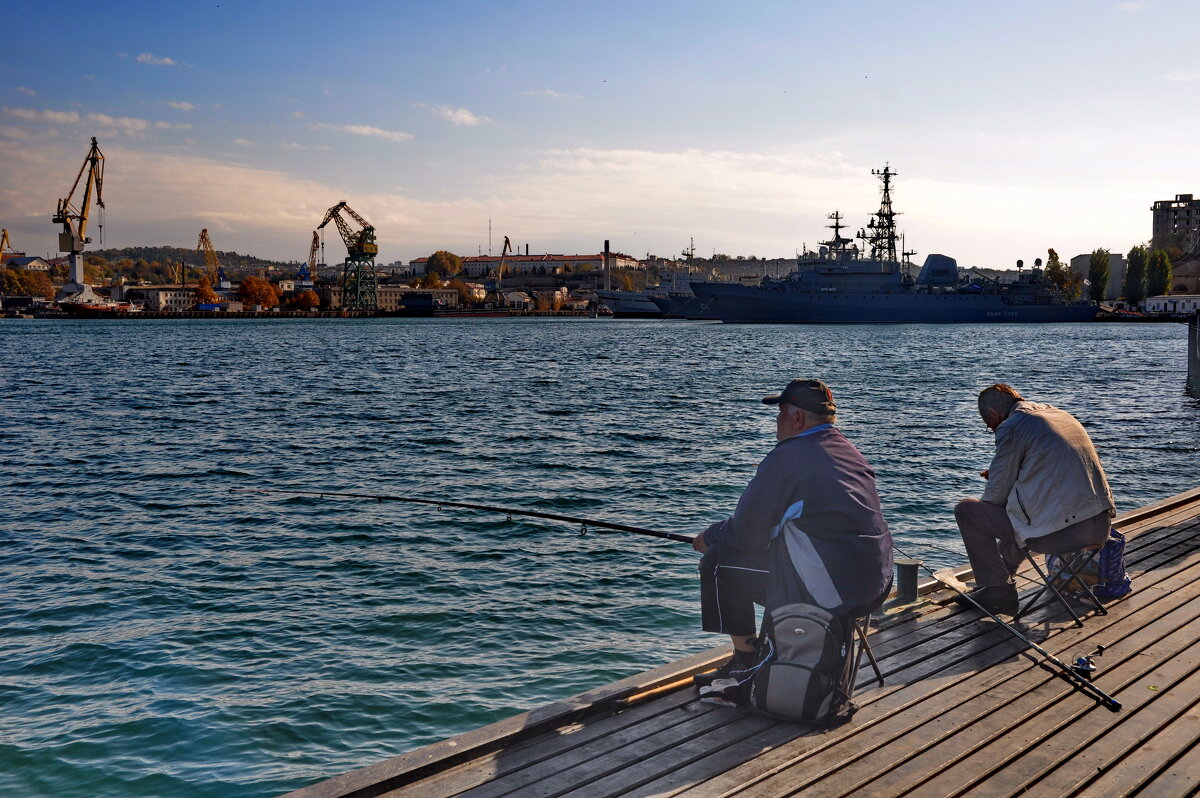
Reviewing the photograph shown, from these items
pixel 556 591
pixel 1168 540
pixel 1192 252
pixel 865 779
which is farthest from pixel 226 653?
pixel 1192 252

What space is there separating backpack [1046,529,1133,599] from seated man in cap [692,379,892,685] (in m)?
2.01

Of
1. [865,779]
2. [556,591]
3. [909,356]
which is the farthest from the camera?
[909,356]

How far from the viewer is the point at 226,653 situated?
705 cm

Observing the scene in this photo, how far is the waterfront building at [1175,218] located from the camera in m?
155

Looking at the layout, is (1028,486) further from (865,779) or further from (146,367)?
(146,367)

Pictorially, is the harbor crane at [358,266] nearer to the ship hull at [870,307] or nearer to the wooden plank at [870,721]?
the ship hull at [870,307]

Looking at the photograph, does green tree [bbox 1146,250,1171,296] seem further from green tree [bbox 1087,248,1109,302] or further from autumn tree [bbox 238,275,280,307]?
autumn tree [bbox 238,275,280,307]

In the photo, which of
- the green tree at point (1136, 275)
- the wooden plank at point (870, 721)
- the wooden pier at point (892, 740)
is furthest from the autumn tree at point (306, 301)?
the wooden plank at point (870, 721)

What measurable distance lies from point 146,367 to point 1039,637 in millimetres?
45512

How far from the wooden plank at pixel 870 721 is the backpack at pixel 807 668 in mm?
127

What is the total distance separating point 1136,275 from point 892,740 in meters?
132

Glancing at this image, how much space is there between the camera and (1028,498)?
187 inches

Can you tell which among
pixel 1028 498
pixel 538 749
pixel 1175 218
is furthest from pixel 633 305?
pixel 538 749

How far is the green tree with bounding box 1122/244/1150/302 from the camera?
376 feet
